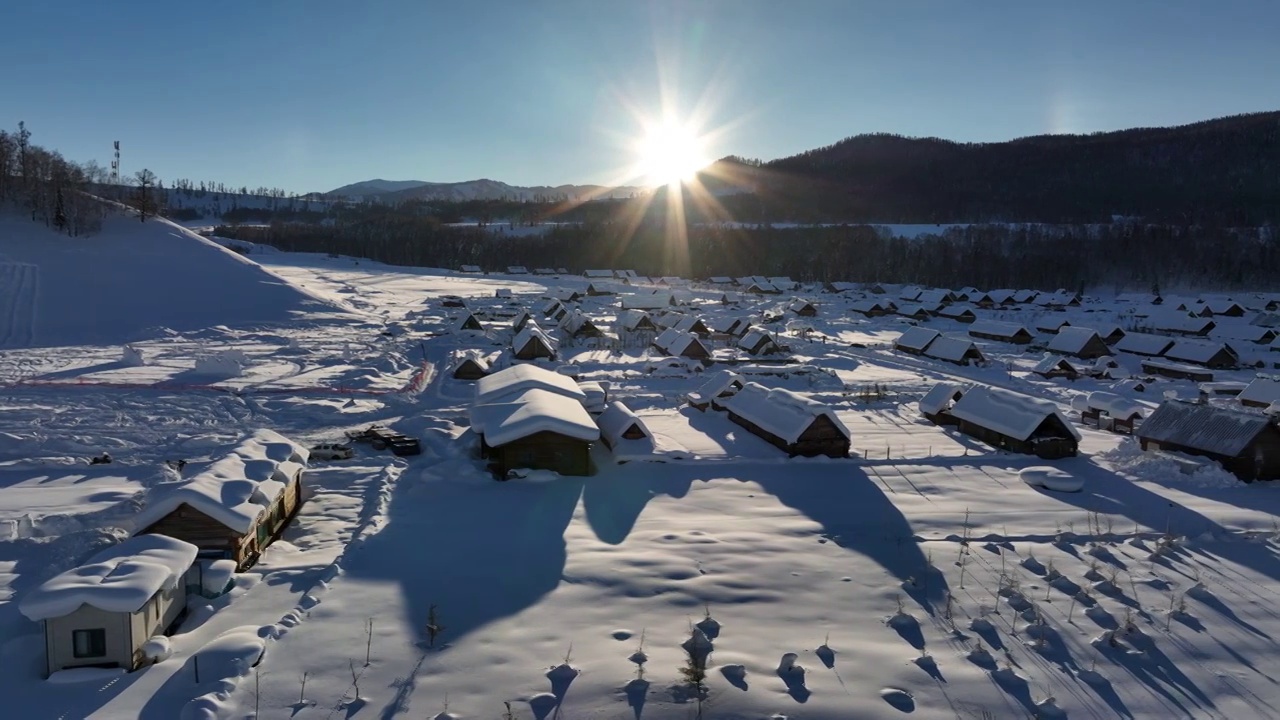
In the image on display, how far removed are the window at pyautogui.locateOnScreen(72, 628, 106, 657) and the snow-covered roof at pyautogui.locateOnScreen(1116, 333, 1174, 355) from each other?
157 ft

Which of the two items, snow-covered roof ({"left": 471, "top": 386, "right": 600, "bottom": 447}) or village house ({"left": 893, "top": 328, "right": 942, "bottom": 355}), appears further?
village house ({"left": 893, "top": 328, "right": 942, "bottom": 355})

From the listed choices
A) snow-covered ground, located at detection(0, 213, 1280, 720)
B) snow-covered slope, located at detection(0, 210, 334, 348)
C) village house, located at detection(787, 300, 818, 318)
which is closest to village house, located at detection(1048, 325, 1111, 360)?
snow-covered ground, located at detection(0, 213, 1280, 720)

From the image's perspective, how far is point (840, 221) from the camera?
5694 inches

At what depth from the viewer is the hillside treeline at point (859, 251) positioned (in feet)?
313

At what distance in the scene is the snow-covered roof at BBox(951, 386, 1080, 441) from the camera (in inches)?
775

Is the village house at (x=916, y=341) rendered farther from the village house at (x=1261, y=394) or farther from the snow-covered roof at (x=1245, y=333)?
the snow-covered roof at (x=1245, y=333)

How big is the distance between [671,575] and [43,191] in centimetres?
5627

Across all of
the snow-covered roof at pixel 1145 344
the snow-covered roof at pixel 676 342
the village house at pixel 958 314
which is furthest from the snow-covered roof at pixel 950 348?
the village house at pixel 958 314

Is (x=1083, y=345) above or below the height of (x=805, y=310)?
above

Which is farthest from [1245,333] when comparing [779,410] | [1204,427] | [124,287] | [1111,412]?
[124,287]

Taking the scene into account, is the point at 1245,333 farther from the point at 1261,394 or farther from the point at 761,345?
the point at 761,345

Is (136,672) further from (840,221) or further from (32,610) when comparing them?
(840,221)

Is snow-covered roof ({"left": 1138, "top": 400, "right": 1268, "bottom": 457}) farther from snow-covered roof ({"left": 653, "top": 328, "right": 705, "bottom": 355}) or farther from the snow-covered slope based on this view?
the snow-covered slope

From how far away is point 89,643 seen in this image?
8.76m
